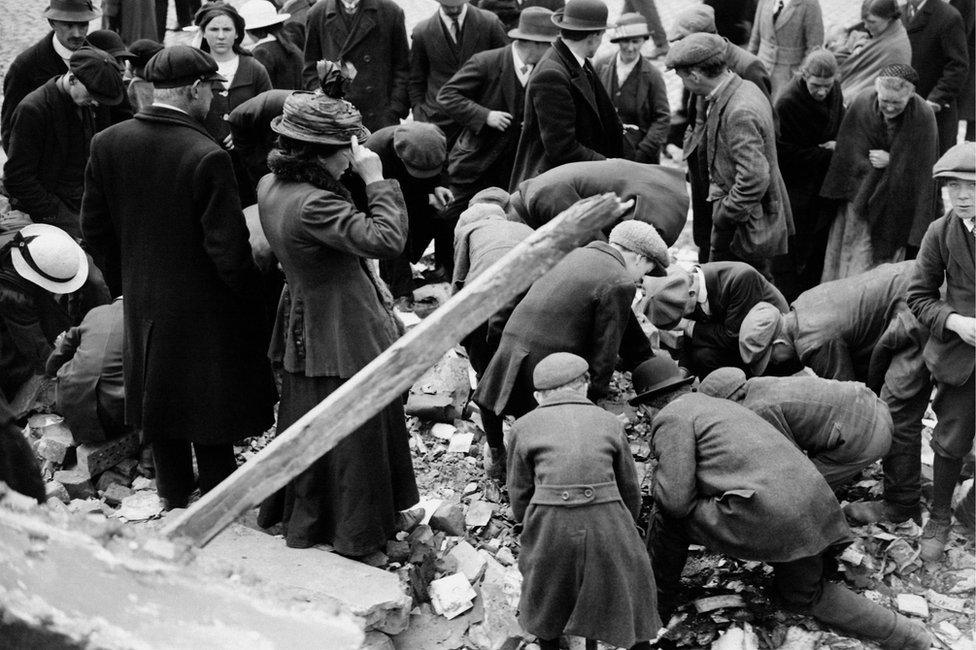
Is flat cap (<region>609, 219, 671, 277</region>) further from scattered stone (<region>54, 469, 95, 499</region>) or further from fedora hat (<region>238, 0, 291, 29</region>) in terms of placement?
fedora hat (<region>238, 0, 291, 29</region>)

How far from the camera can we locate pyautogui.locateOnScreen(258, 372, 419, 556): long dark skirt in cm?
461

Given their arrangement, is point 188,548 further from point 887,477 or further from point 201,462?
point 887,477

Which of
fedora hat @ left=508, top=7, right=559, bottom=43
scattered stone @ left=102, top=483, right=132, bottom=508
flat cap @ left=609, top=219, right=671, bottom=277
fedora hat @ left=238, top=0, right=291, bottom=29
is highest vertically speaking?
fedora hat @ left=508, top=7, right=559, bottom=43

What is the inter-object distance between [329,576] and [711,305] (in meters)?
2.84

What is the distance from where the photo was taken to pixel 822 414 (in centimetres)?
539

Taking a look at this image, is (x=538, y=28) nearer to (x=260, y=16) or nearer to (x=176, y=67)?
(x=260, y=16)

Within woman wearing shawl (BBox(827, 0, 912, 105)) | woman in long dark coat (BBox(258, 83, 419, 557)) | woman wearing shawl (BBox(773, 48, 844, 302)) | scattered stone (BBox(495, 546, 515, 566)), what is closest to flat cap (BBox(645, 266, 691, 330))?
scattered stone (BBox(495, 546, 515, 566))

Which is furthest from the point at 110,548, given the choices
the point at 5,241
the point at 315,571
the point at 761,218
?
the point at 761,218

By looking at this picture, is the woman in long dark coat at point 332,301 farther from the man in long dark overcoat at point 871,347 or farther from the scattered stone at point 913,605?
the scattered stone at point 913,605

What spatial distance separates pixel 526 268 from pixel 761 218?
4.16 meters

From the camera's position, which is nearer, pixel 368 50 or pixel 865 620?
pixel 865 620

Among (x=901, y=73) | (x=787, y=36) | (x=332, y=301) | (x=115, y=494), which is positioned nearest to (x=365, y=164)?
(x=332, y=301)

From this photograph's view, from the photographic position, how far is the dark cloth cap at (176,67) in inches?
179

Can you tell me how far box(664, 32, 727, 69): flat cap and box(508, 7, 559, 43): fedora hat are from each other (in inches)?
41.2
